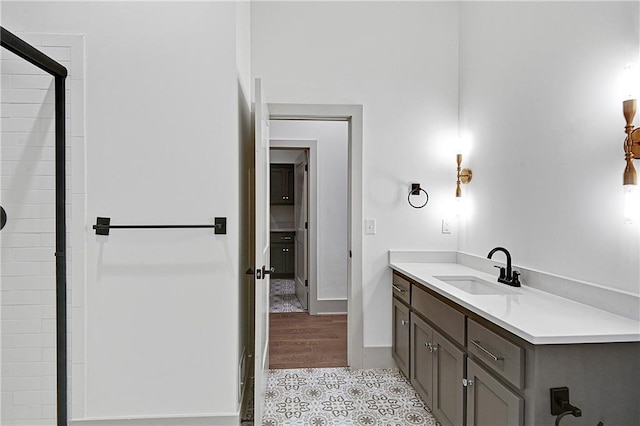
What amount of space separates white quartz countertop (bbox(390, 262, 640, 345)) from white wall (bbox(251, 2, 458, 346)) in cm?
101

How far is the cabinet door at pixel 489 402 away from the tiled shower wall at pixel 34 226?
200 cm

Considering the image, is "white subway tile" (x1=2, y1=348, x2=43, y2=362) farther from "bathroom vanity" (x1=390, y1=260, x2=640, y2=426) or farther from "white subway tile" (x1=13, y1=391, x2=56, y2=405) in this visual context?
"bathroom vanity" (x1=390, y1=260, x2=640, y2=426)

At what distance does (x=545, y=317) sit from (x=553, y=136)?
1.03 meters

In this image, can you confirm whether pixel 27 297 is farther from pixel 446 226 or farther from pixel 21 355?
pixel 446 226

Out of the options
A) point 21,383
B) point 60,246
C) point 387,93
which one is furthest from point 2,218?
point 387,93

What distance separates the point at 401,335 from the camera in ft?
10.5

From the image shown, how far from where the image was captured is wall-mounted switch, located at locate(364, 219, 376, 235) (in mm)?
3459

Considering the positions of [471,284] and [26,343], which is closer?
[26,343]

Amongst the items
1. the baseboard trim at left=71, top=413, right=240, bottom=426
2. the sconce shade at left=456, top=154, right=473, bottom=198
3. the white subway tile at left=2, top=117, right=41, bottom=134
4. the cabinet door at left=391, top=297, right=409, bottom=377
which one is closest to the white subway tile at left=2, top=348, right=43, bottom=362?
the baseboard trim at left=71, top=413, right=240, bottom=426

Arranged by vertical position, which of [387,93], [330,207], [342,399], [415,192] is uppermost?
[387,93]

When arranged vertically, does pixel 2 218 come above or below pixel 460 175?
below

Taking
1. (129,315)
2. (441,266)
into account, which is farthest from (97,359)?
(441,266)

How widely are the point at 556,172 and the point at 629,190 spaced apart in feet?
1.65

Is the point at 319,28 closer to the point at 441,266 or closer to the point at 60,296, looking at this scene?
the point at 441,266
